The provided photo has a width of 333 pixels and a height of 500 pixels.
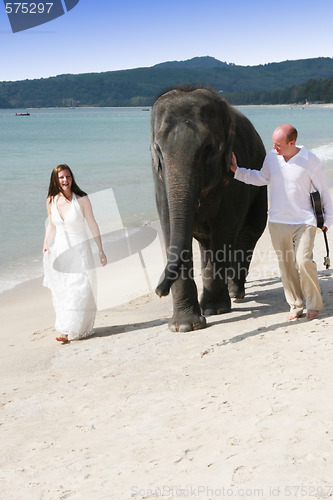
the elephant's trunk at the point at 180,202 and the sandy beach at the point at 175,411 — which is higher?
the elephant's trunk at the point at 180,202

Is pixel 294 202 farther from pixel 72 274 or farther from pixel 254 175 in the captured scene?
pixel 72 274

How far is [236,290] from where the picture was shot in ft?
27.9

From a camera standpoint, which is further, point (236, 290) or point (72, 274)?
point (236, 290)

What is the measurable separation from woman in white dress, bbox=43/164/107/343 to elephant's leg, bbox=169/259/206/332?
96 cm

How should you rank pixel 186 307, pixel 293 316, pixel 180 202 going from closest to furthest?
pixel 180 202
pixel 293 316
pixel 186 307

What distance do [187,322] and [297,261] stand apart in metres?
1.40

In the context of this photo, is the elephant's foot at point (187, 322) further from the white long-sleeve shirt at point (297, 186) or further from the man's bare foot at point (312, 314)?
the white long-sleeve shirt at point (297, 186)

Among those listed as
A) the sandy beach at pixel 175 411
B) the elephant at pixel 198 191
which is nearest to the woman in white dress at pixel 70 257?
the sandy beach at pixel 175 411

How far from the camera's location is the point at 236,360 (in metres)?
5.67

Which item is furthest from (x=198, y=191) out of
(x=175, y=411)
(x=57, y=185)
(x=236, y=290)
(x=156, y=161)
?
(x=236, y=290)

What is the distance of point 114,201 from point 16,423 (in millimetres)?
18009

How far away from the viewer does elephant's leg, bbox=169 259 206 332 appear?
6984 mm

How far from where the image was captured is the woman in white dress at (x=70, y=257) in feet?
24.2

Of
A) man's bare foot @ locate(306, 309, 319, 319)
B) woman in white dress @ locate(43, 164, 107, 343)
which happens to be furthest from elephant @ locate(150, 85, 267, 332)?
man's bare foot @ locate(306, 309, 319, 319)
